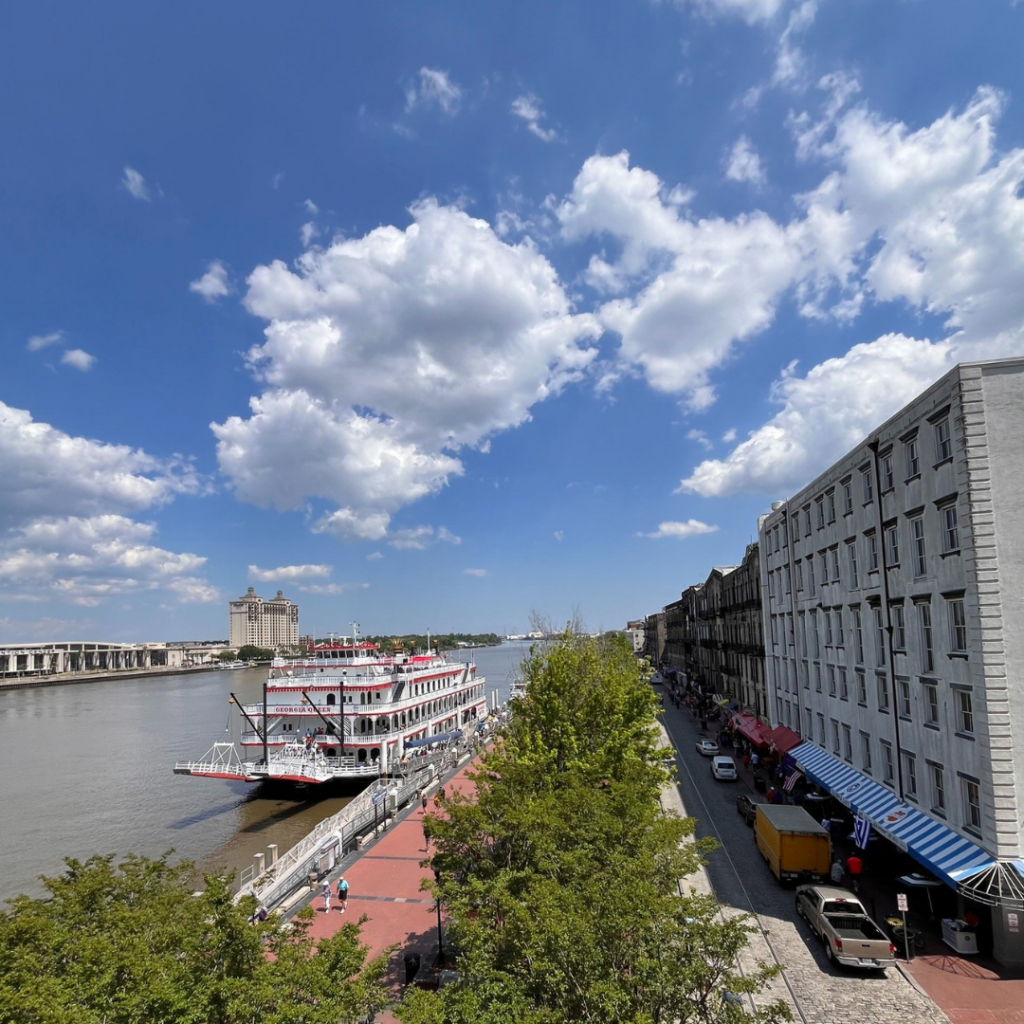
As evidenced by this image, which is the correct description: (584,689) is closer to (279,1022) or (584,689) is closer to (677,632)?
(279,1022)

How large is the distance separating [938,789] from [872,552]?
896 cm

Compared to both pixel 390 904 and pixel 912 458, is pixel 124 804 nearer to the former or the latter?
pixel 390 904

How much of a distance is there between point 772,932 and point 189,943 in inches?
659

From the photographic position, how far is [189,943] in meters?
10.3

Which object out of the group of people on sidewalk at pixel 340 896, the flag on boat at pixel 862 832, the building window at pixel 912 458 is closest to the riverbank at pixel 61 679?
the group of people on sidewalk at pixel 340 896

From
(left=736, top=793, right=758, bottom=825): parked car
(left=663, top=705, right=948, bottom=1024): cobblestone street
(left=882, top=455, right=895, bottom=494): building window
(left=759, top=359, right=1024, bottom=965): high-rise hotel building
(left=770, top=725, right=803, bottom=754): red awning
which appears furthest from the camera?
(left=770, top=725, right=803, bottom=754): red awning

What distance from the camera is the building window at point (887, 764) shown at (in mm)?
24328

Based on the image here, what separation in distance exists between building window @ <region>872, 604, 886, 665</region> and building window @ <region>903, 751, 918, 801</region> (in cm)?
362

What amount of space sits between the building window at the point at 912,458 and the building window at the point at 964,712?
7051 millimetres

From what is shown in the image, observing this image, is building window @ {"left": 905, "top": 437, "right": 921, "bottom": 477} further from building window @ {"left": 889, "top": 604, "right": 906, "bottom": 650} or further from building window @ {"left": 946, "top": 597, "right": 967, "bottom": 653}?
building window @ {"left": 889, "top": 604, "right": 906, "bottom": 650}

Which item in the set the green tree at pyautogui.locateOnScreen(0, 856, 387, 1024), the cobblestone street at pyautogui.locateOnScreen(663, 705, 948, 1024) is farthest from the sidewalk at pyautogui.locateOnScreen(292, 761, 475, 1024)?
the cobblestone street at pyautogui.locateOnScreen(663, 705, 948, 1024)

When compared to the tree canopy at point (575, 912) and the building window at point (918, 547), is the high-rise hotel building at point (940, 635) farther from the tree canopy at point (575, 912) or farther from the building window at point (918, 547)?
the tree canopy at point (575, 912)

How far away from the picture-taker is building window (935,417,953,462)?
20.0m

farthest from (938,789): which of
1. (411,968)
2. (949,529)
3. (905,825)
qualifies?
(411,968)
